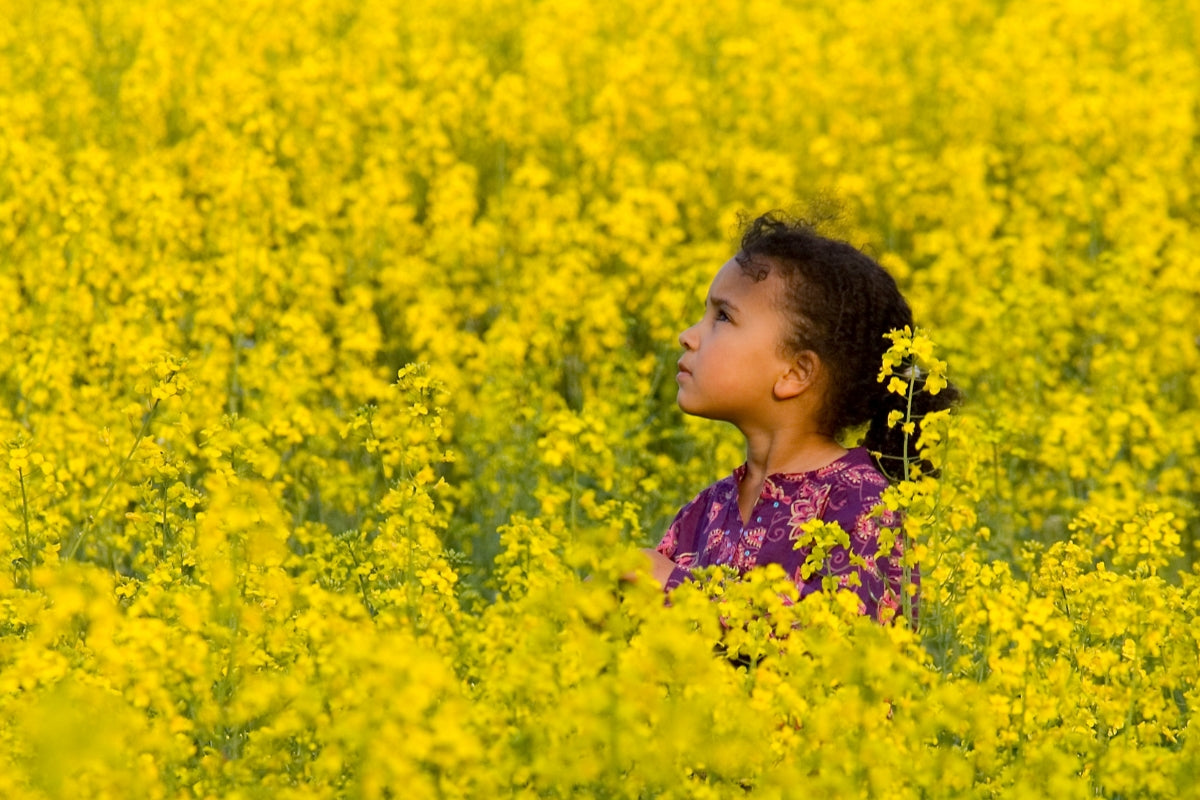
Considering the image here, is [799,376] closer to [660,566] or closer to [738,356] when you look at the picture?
[738,356]

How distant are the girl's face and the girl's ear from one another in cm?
1

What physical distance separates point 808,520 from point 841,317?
20.6 inches

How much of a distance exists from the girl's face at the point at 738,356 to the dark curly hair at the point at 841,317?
3cm

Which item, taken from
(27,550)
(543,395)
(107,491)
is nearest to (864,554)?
(107,491)

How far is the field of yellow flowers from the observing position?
2582 mm

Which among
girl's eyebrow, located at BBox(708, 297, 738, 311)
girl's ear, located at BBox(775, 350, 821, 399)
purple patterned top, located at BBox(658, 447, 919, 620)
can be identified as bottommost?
purple patterned top, located at BBox(658, 447, 919, 620)

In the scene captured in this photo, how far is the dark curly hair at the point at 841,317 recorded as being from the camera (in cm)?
394

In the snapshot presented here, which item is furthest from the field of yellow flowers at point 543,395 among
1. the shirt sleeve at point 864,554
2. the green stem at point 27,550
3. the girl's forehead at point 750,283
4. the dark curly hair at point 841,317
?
the girl's forehead at point 750,283

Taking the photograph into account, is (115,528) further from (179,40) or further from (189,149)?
(179,40)

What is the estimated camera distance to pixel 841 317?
3945 millimetres

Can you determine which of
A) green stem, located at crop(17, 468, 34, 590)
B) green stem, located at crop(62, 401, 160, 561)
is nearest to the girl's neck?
green stem, located at crop(62, 401, 160, 561)

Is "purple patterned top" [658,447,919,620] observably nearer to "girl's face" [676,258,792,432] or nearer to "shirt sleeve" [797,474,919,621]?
"shirt sleeve" [797,474,919,621]

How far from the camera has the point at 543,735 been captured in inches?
99.2

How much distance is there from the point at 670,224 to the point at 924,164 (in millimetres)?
1103
